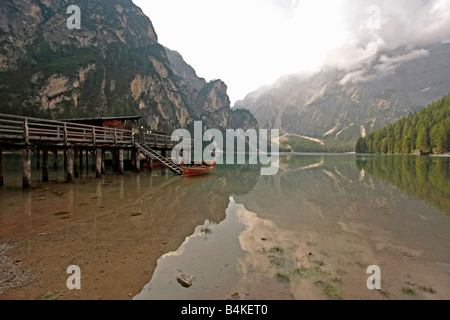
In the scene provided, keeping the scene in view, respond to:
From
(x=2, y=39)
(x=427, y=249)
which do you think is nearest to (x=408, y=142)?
(x=427, y=249)

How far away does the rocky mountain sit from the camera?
10900 cm

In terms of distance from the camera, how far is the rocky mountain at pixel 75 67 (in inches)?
4291

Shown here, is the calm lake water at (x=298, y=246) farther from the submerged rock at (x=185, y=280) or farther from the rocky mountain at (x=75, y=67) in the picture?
the rocky mountain at (x=75, y=67)

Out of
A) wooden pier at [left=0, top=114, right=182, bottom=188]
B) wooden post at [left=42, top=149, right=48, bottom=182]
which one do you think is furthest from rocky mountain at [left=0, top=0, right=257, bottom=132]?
wooden post at [left=42, top=149, right=48, bottom=182]

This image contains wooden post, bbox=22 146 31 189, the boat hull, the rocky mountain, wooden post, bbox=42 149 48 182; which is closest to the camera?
wooden post, bbox=22 146 31 189

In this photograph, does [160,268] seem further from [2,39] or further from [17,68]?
[2,39]

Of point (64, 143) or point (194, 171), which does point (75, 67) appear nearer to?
point (64, 143)

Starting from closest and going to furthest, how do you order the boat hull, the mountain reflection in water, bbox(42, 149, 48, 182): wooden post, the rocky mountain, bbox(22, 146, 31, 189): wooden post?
1. the mountain reflection in water
2. bbox(22, 146, 31, 189): wooden post
3. bbox(42, 149, 48, 182): wooden post
4. the boat hull
5. the rocky mountain

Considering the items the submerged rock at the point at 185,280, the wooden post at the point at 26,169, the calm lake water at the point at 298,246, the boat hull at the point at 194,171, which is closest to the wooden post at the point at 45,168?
the wooden post at the point at 26,169

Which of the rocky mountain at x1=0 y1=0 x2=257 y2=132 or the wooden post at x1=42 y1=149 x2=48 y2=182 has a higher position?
the rocky mountain at x1=0 y1=0 x2=257 y2=132

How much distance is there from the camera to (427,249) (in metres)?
7.34

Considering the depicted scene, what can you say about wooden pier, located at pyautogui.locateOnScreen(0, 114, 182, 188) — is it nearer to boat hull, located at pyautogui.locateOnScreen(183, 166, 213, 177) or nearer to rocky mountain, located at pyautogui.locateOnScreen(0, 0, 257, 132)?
boat hull, located at pyautogui.locateOnScreen(183, 166, 213, 177)

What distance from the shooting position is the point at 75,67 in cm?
12500

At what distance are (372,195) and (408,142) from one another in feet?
403
